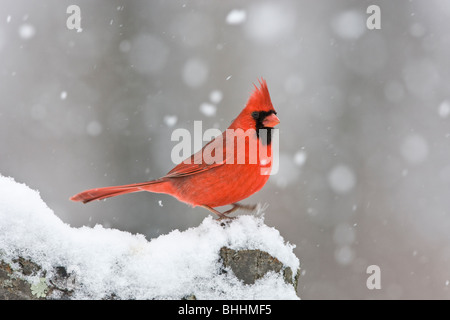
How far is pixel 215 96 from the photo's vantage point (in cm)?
459

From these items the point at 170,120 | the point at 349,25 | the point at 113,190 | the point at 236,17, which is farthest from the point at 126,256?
the point at 349,25

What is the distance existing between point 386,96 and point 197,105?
2.36 metres

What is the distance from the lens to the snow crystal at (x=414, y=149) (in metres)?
5.52

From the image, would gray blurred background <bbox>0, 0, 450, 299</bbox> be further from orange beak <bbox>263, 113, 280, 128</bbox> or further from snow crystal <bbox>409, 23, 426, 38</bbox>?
orange beak <bbox>263, 113, 280, 128</bbox>

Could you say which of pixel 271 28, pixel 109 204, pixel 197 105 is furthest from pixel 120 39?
pixel 271 28

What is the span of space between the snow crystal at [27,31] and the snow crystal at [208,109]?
1.78 m

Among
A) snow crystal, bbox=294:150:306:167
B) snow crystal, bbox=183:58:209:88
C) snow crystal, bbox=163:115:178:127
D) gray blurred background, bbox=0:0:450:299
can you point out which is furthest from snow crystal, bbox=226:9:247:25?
snow crystal, bbox=294:150:306:167

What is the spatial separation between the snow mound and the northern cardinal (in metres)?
0.33

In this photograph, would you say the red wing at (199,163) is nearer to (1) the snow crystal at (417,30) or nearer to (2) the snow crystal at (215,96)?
(2) the snow crystal at (215,96)

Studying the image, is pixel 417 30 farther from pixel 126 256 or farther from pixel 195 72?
pixel 126 256

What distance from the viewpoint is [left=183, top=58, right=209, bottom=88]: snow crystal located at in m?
4.68

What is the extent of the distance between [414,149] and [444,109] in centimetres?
56
